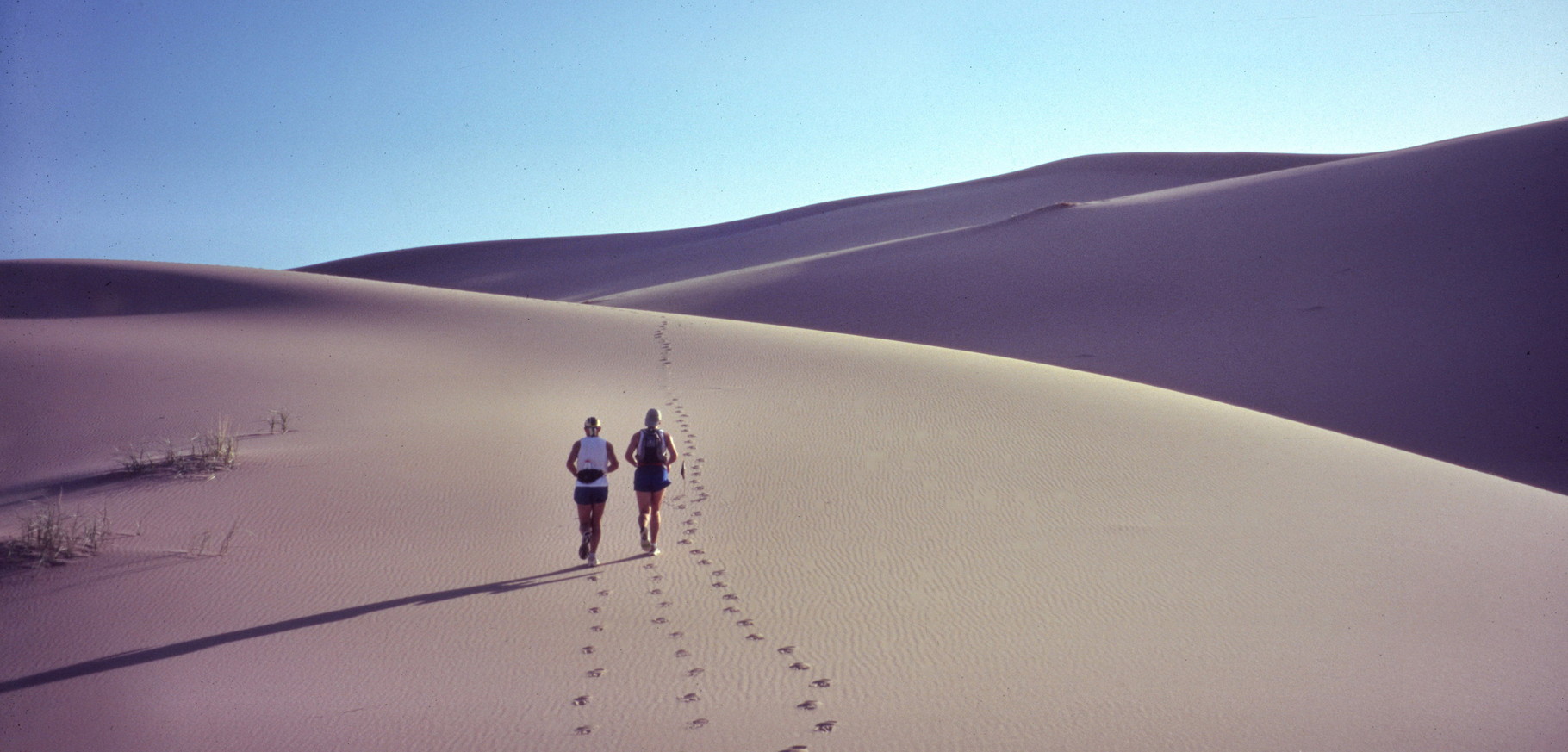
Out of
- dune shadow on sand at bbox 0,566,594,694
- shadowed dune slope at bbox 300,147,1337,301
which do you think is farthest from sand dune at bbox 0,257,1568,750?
shadowed dune slope at bbox 300,147,1337,301

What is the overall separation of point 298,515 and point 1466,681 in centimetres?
753

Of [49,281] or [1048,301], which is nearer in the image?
[49,281]

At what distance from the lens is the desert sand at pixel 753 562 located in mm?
4469

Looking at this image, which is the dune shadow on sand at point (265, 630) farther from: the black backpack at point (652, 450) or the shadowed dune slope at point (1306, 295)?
the shadowed dune slope at point (1306, 295)

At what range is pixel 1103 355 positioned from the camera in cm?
1809

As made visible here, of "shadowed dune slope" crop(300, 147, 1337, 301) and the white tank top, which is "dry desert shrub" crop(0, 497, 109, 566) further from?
"shadowed dune slope" crop(300, 147, 1337, 301)

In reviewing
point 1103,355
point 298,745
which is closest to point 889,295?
point 1103,355

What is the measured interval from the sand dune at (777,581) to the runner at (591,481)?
0.21 metres

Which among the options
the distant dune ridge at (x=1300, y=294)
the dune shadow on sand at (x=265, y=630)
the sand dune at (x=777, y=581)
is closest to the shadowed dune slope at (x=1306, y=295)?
the distant dune ridge at (x=1300, y=294)

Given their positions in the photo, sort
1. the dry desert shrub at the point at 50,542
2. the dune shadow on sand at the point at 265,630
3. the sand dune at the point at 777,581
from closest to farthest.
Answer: the sand dune at the point at 777,581 < the dune shadow on sand at the point at 265,630 < the dry desert shrub at the point at 50,542

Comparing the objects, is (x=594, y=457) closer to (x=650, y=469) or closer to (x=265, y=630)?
(x=650, y=469)

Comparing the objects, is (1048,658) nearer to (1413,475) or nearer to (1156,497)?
(1156,497)

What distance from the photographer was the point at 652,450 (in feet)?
22.1

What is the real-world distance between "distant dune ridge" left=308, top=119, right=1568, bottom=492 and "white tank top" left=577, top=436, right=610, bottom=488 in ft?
38.6
